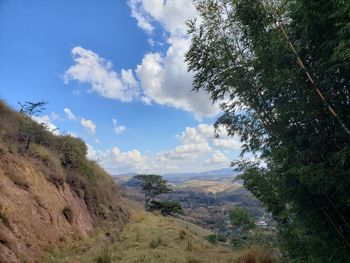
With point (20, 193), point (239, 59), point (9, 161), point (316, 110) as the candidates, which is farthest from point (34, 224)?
point (316, 110)

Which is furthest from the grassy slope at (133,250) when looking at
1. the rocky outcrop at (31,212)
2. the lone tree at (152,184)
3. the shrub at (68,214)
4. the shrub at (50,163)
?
the lone tree at (152,184)

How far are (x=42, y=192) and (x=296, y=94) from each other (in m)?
11.3

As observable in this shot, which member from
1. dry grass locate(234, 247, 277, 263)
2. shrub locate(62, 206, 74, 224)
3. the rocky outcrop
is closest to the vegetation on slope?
the rocky outcrop

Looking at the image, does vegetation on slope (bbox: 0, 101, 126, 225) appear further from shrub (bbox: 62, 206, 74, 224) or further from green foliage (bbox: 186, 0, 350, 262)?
green foliage (bbox: 186, 0, 350, 262)

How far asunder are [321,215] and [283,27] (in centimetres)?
398

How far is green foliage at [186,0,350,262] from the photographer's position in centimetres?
679

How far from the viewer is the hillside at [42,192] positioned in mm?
11414

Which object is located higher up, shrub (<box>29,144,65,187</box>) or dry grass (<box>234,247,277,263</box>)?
shrub (<box>29,144,65,187</box>)

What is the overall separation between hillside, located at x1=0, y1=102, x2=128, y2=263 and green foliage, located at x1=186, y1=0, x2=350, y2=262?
6.89 m

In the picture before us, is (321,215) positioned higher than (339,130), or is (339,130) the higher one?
(339,130)

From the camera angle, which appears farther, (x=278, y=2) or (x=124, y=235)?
(x=124, y=235)

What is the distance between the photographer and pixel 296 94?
7535mm

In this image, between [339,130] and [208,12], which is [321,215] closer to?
[339,130]

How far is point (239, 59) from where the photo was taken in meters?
9.29
